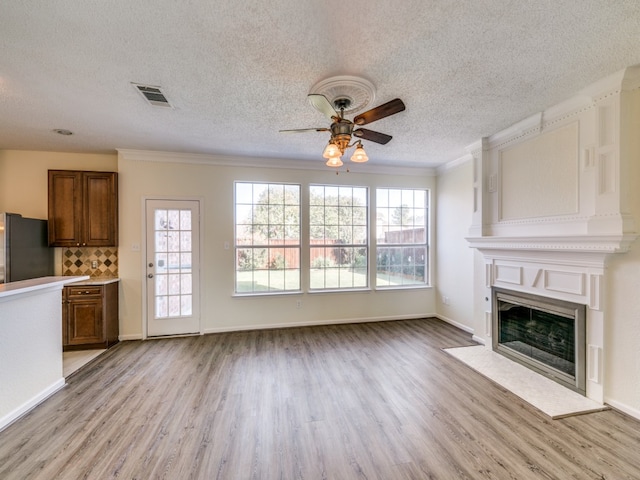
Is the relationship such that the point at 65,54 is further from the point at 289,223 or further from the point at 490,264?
the point at 490,264

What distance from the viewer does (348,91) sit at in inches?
90.4

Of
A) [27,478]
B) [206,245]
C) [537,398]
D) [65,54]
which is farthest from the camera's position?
[206,245]

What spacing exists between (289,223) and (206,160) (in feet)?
5.31

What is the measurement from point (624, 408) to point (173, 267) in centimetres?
525

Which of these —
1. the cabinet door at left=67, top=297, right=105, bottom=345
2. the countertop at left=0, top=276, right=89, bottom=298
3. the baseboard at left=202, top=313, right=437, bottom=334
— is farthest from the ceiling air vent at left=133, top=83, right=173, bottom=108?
the baseboard at left=202, top=313, right=437, bottom=334

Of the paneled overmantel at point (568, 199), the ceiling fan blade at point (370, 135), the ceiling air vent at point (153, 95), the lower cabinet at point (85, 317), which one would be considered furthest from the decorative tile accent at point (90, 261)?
the paneled overmantel at point (568, 199)

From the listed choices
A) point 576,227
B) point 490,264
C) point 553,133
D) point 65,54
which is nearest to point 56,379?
point 65,54

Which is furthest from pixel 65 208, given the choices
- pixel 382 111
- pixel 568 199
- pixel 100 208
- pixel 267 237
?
pixel 568 199

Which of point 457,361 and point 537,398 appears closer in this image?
point 537,398

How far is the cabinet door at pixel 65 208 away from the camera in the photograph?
3824mm

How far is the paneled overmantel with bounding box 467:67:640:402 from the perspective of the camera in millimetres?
2273

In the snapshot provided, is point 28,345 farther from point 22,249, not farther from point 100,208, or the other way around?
point 100,208

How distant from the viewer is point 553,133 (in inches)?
112

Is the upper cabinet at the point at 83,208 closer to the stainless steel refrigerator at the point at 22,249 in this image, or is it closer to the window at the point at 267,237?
the stainless steel refrigerator at the point at 22,249
